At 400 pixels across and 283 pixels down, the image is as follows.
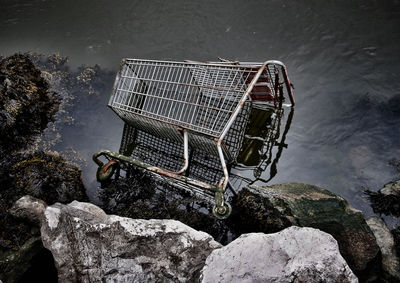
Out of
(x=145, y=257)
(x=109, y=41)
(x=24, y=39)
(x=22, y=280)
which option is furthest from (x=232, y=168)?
(x=24, y=39)

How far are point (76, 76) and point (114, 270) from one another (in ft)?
14.0

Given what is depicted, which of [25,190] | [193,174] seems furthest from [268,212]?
[25,190]

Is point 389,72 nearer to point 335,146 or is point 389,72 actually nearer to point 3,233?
point 335,146

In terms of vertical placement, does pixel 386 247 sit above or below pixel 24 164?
above

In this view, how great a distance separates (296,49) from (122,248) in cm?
469

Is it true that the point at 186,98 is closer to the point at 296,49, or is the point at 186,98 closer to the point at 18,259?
the point at 18,259

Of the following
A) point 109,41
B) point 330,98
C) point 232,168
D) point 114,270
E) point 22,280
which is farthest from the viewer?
point 109,41

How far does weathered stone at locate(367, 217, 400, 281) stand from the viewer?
8.65ft

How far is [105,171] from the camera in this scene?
3.77m

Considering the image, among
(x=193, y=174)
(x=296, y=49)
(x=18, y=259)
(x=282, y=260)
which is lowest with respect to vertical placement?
(x=18, y=259)

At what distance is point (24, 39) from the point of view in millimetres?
6023

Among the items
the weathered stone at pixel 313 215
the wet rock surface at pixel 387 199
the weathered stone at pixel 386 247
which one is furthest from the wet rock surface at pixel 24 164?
the wet rock surface at pixel 387 199

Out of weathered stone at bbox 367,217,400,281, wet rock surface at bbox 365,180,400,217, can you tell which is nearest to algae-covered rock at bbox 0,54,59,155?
weathered stone at bbox 367,217,400,281

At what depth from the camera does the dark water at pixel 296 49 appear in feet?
13.1
